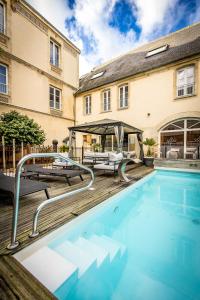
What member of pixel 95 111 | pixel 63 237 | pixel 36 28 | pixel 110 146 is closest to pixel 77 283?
pixel 63 237

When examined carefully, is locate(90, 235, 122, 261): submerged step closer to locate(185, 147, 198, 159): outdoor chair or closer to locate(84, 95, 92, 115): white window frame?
locate(185, 147, 198, 159): outdoor chair

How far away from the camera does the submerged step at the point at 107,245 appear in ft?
7.75

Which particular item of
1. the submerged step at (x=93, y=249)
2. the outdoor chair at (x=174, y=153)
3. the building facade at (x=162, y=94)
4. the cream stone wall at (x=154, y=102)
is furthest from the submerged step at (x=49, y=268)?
the cream stone wall at (x=154, y=102)

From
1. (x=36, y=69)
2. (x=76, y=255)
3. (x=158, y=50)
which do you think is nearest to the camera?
(x=76, y=255)

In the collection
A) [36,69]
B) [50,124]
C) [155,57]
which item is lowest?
[50,124]

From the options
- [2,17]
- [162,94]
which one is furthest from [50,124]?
[162,94]

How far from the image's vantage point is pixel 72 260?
2.05 m

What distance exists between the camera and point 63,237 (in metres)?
2.39

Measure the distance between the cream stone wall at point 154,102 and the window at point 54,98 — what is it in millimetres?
4339

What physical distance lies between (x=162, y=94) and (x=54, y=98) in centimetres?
915

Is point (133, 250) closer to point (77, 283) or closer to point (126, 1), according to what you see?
point (77, 283)

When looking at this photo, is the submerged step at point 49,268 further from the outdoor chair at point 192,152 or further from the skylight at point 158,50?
the skylight at point 158,50

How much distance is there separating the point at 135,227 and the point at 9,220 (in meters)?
2.47

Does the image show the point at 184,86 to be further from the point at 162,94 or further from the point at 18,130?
the point at 18,130
